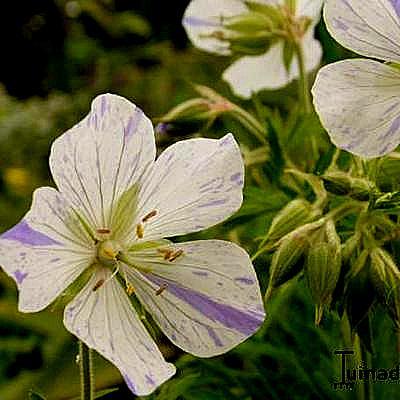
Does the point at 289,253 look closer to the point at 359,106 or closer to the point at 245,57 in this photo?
the point at 359,106

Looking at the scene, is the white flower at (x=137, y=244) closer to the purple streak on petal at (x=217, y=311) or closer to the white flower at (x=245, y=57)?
the purple streak on petal at (x=217, y=311)

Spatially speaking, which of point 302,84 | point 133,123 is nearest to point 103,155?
point 133,123

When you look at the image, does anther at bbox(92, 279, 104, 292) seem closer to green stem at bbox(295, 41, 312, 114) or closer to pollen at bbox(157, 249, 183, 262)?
pollen at bbox(157, 249, 183, 262)

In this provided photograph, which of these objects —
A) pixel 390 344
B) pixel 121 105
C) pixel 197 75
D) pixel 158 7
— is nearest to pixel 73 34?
pixel 158 7

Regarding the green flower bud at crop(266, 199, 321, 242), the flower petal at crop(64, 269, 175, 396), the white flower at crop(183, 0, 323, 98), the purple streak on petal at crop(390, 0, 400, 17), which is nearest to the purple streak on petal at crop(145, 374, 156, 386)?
the flower petal at crop(64, 269, 175, 396)

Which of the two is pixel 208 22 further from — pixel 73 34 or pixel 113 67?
pixel 73 34

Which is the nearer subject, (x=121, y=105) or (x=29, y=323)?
(x=121, y=105)
